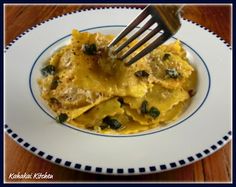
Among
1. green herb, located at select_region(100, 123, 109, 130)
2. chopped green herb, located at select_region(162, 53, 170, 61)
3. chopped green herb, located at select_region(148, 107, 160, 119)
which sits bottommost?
green herb, located at select_region(100, 123, 109, 130)

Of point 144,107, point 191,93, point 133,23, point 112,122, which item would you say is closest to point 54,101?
point 112,122

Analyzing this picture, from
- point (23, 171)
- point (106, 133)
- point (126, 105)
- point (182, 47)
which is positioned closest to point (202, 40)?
point (182, 47)

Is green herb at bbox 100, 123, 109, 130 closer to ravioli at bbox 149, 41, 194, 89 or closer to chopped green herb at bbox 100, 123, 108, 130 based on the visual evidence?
chopped green herb at bbox 100, 123, 108, 130

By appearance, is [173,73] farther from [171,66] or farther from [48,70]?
[48,70]

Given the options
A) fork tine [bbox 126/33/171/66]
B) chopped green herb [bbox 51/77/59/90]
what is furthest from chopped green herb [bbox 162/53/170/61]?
chopped green herb [bbox 51/77/59/90]

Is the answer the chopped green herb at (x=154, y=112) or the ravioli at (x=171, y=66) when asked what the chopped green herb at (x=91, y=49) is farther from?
the chopped green herb at (x=154, y=112)

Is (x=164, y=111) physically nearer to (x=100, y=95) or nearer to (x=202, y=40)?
(x=100, y=95)
